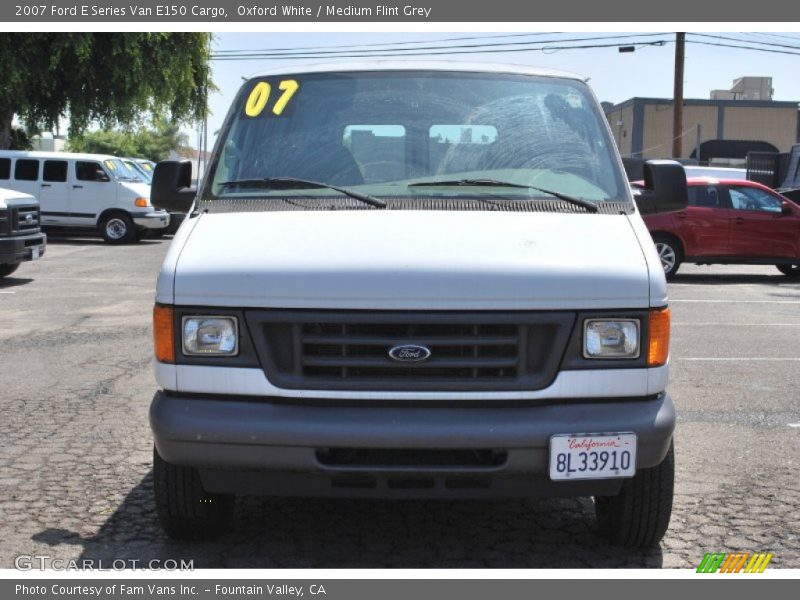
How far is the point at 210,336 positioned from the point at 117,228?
21.4m

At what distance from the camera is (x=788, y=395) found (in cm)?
809

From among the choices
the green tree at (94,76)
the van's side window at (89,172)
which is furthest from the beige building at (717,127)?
the van's side window at (89,172)

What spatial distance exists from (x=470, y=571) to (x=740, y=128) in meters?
60.3

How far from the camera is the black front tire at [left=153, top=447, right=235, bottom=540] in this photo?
4.36 metres

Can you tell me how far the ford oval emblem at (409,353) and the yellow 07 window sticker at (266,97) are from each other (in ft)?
5.67

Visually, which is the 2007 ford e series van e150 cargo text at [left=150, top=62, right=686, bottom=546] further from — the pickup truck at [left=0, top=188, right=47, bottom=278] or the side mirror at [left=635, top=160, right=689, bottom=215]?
the pickup truck at [left=0, top=188, right=47, bottom=278]

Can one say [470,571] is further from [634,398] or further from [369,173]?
[369,173]

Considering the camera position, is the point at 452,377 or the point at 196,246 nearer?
the point at 452,377

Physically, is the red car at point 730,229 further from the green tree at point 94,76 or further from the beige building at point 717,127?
the beige building at point 717,127

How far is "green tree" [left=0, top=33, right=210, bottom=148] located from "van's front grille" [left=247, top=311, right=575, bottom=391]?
2643 centimetres

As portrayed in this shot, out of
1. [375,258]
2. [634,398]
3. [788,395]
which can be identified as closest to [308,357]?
[375,258]

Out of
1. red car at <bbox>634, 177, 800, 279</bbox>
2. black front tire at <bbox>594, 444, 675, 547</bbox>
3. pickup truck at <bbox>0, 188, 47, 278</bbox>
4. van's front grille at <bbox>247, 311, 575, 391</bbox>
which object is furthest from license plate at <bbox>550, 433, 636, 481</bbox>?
red car at <bbox>634, 177, 800, 279</bbox>

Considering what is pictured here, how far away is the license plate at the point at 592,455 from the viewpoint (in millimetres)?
3959

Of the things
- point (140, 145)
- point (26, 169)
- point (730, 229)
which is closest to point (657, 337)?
point (730, 229)
